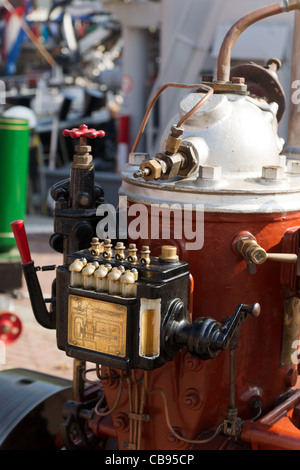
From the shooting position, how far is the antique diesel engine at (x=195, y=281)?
1.61 m

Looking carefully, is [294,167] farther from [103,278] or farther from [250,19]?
[103,278]

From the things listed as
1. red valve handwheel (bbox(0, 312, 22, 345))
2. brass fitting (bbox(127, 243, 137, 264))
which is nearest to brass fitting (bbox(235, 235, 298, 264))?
brass fitting (bbox(127, 243, 137, 264))

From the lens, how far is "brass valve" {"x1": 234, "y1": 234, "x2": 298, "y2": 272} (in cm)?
165

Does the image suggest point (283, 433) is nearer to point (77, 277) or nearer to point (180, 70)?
point (77, 277)

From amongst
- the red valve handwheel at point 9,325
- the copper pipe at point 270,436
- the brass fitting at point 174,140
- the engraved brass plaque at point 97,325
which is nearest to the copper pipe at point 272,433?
the copper pipe at point 270,436

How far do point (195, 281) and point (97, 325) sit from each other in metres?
0.33

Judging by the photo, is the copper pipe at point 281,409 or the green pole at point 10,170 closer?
the copper pipe at point 281,409

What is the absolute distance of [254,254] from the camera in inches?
64.9

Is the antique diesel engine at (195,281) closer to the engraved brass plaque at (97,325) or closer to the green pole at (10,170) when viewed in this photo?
the engraved brass plaque at (97,325)

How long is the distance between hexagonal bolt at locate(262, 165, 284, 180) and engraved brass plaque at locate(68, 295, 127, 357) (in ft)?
1.85

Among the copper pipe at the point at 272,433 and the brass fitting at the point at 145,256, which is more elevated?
the brass fitting at the point at 145,256

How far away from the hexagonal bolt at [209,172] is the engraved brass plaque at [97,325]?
44 centimetres

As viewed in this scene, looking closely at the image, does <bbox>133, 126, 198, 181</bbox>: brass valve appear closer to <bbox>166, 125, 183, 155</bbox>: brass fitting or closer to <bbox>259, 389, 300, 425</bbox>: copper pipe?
<bbox>166, 125, 183, 155</bbox>: brass fitting
